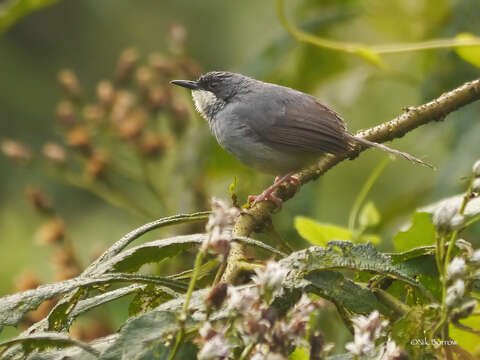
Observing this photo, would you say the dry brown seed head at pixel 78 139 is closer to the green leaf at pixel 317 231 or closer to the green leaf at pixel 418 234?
the green leaf at pixel 317 231

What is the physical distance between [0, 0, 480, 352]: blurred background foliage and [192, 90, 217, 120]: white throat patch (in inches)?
7.6

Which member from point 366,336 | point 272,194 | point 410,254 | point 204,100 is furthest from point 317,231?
point 204,100

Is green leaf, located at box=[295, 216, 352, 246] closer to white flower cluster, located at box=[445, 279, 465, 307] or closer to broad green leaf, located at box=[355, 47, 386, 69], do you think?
broad green leaf, located at box=[355, 47, 386, 69]

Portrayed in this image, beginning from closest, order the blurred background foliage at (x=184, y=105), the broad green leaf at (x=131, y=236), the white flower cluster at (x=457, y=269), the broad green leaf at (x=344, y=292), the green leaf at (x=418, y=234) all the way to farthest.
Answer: the white flower cluster at (x=457, y=269)
the broad green leaf at (x=344, y=292)
the broad green leaf at (x=131, y=236)
the green leaf at (x=418, y=234)
the blurred background foliage at (x=184, y=105)

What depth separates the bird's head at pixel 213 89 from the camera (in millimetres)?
3893

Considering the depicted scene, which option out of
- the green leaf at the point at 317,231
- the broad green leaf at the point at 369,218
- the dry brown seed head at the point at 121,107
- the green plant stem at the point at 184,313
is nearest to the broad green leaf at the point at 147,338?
the green plant stem at the point at 184,313

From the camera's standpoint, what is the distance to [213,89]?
3.96 meters

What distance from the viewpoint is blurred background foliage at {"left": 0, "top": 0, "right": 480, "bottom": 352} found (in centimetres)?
387

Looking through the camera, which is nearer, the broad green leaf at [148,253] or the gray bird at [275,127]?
the broad green leaf at [148,253]

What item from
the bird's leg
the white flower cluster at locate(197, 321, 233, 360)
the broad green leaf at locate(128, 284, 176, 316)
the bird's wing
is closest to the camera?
the white flower cluster at locate(197, 321, 233, 360)

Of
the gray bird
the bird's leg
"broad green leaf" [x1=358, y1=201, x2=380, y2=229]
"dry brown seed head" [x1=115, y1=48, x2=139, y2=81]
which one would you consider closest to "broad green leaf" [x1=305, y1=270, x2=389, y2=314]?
the bird's leg

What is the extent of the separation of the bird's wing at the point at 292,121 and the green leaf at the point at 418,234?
1221 millimetres

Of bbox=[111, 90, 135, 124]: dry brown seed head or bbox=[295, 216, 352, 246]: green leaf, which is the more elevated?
bbox=[111, 90, 135, 124]: dry brown seed head

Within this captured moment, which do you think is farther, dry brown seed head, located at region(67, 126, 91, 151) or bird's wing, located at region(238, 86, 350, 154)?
dry brown seed head, located at region(67, 126, 91, 151)
